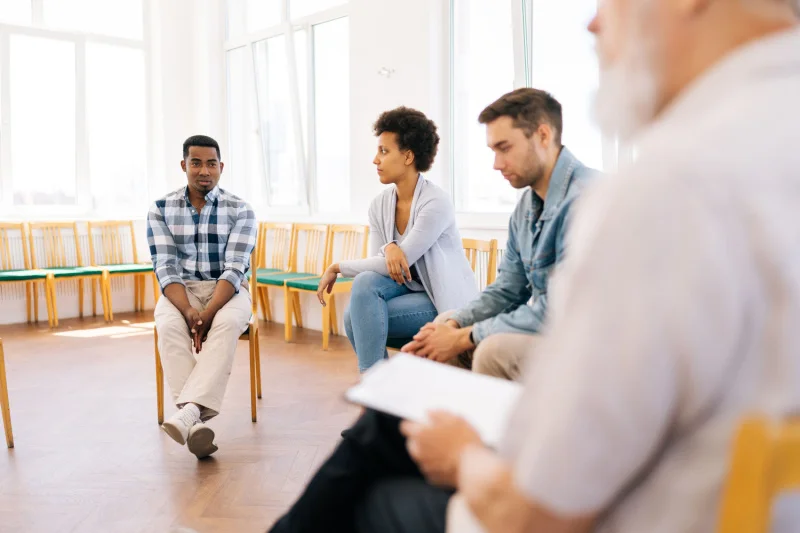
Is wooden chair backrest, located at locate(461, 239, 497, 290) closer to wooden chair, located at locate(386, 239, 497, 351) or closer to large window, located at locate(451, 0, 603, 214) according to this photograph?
wooden chair, located at locate(386, 239, 497, 351)

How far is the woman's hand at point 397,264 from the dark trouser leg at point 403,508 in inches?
68.4

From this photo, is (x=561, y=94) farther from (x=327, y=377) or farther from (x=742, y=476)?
(x=742, y=476)

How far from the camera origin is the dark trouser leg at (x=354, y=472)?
934 mm

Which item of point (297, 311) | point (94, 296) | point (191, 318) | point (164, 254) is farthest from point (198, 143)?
point (94, 296)

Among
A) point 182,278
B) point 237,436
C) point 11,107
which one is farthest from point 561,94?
point 11,107

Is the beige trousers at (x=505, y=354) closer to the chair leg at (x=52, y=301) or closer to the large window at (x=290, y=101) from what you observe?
the large window at (x=290, y=101)

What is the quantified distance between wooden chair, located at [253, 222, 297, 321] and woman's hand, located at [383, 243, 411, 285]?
129 inches

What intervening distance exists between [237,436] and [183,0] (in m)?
5.73

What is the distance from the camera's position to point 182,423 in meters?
2.51

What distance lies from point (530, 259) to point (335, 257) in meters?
3.70

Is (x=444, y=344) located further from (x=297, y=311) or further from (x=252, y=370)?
(x=297, y=311)

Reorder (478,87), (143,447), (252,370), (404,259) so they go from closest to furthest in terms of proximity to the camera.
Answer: (404,259) < (143,447) < (252,370) < (478,87)

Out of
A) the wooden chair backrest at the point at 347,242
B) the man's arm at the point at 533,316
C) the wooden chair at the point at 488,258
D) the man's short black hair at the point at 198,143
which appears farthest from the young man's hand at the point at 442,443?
the wooden chair backrest at the point at 347,242

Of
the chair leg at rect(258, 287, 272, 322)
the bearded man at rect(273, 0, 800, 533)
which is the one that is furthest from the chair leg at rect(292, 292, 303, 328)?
the bearded man at rect(273, 0, 800, 533)
